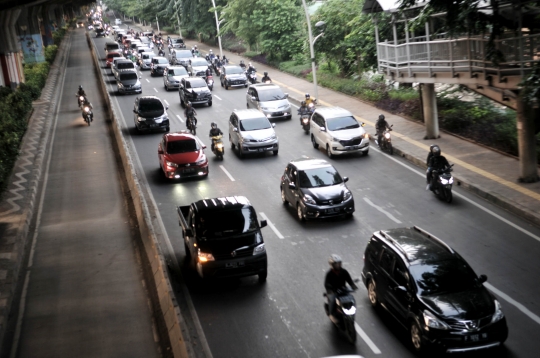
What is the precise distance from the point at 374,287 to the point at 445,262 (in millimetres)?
1678

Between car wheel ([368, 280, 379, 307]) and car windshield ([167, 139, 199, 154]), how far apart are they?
1394cm

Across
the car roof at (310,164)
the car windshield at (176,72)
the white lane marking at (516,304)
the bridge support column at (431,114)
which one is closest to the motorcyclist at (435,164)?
the car roof at (310,164)

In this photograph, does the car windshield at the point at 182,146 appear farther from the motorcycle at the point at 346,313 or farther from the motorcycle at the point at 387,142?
the motorcycle at the point at 346,313

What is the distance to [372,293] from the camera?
1469 cm

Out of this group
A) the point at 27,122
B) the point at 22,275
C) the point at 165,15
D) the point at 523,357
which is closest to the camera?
the point at 523,357

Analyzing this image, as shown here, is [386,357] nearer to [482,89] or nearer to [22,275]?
[22,275]

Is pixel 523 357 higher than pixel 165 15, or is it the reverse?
pixel 165 15

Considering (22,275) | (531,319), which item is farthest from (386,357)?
(22,275)

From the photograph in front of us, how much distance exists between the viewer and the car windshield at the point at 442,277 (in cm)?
1294

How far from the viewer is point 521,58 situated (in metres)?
21.1

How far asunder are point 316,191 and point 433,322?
899 cm

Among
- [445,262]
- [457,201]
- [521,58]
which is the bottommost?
[457,201]

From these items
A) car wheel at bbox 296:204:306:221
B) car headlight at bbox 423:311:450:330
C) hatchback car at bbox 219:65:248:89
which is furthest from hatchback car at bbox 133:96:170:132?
car headlight at bbox 423:311:450:330

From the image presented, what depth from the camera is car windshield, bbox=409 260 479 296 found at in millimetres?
12938
